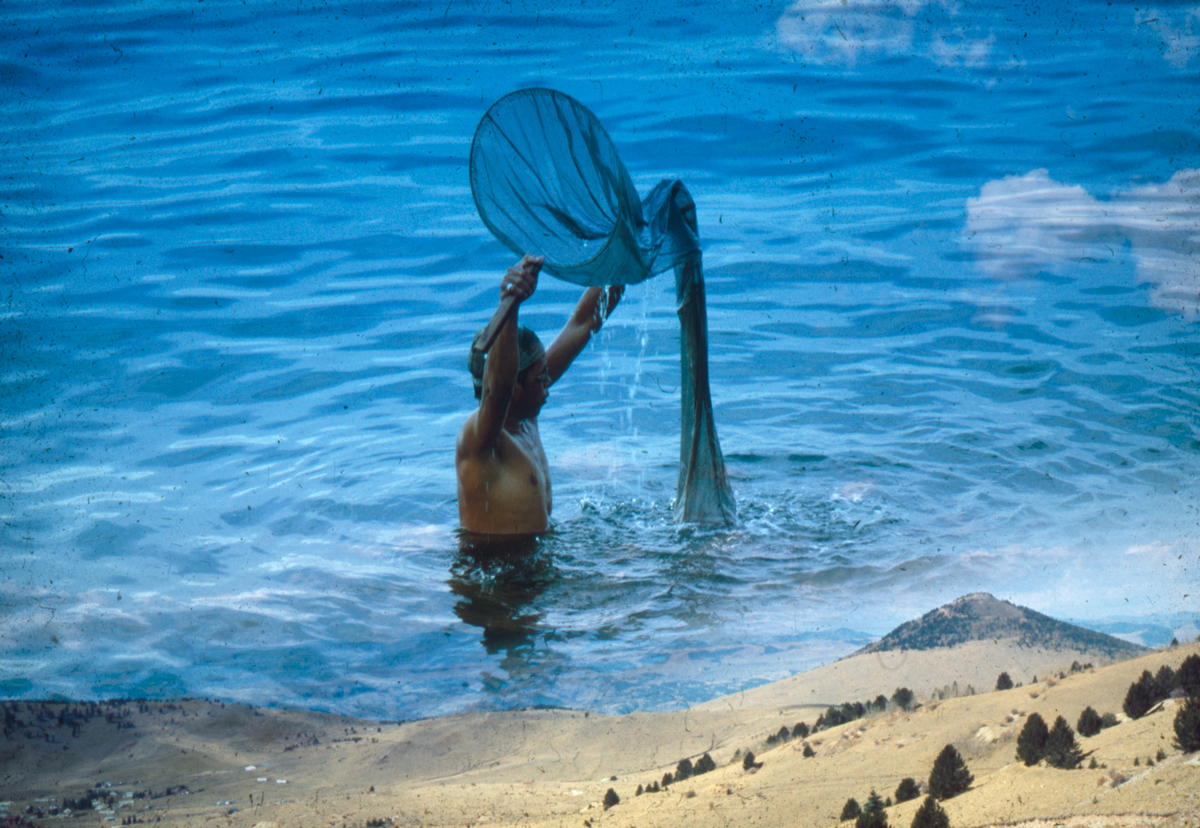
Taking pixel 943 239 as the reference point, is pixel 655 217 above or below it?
below

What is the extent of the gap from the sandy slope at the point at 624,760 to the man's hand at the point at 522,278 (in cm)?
176

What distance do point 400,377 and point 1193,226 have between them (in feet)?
26.5

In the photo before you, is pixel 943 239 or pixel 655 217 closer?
pixel 655 217

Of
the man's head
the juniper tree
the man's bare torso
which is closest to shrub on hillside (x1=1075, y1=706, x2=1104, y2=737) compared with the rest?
the juniper tree

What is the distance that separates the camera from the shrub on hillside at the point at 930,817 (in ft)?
6.99

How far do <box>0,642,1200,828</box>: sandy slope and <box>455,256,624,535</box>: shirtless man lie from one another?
1692mm

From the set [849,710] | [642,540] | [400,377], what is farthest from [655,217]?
[400,377]

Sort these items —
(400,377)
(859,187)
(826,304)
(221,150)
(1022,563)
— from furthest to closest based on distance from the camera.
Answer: (221,150) < (859,187) < (826,304) < (400,377) < (1022,563)

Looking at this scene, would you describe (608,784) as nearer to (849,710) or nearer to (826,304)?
(849,710)

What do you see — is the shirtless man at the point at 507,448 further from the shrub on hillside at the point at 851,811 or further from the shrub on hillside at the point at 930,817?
the shrub on hillside at the point at 930,817

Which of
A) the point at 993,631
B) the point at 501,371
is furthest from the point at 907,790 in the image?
the point at 501,371

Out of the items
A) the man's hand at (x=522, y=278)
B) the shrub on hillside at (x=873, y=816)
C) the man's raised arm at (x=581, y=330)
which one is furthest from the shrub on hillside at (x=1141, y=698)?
the man's raised arm at (x=581, y=330)

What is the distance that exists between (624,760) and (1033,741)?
1.26 metres

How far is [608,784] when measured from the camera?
289 centimetres
